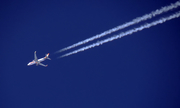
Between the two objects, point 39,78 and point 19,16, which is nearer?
point 39,78

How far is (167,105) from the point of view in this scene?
3594 cm

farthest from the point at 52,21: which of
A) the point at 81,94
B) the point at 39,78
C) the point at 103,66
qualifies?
the point at 81,94

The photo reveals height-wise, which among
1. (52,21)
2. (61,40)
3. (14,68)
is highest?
(52,21)

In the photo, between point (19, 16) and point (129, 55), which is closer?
point (129, 55)

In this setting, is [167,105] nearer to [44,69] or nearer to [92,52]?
[92,52]

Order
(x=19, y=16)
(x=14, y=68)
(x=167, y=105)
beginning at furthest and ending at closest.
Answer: (x=19, y=16) < (x=14, y=68) < (x=167, y=105)

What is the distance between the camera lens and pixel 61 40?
36.9m

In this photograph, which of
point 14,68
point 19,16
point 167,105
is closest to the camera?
point 167,105

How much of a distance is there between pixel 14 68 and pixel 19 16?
1731 centimetres

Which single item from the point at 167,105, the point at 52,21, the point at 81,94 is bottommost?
the point at 167,105

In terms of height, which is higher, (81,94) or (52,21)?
(52,21)

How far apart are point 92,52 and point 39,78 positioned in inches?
696

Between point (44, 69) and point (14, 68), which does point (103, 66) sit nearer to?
point (44, 69)

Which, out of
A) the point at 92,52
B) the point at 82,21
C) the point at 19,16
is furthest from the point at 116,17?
the point at 19,16
